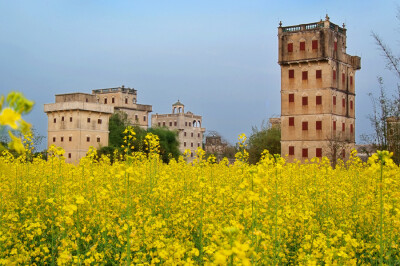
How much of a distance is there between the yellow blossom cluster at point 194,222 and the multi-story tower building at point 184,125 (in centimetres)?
8759

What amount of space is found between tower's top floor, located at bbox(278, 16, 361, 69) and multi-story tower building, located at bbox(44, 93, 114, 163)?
92.0 ft

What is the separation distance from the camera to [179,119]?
328 ft

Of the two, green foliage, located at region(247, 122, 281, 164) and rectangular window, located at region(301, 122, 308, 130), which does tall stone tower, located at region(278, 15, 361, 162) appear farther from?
green foliage, located at region(247, 122, 281, 164)

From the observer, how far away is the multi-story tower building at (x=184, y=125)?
99.7 m

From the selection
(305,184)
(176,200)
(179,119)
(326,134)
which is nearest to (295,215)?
(176,200)

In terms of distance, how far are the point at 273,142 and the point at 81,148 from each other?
24.5m

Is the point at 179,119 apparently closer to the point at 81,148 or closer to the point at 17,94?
the point at 81,148

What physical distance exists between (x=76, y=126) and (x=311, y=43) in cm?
3176

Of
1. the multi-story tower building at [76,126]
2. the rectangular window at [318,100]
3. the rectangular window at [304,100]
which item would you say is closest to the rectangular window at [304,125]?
the rectangular window at [304,100]

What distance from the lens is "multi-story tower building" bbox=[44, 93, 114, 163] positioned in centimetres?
5947

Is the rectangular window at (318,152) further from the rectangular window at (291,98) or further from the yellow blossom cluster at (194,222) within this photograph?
the yellow blossom cluster at (194,222)

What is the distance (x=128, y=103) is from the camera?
83.6m

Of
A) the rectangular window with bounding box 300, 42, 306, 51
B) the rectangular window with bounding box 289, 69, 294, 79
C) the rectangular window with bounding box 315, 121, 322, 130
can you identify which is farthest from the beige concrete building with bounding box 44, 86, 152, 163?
the rectangular window with bounding box 315, 121, 322, 130

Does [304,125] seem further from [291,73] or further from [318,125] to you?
[291,73]
